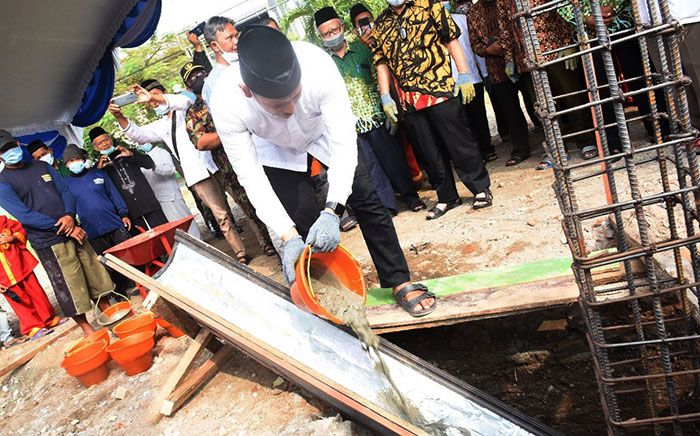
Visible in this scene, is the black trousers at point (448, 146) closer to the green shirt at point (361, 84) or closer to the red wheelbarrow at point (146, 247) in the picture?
the green shirt at point (361, 84)

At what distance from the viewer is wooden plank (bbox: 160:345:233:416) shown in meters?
3.13

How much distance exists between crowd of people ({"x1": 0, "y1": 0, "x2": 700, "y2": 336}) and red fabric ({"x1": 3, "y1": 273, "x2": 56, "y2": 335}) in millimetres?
16

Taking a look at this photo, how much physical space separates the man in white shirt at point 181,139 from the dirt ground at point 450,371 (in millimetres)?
1513

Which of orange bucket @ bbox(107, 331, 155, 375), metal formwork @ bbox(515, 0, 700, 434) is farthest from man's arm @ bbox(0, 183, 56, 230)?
metal formwork @ bbox(515, 0, 700, 434)

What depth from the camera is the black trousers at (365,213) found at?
9.16 feet

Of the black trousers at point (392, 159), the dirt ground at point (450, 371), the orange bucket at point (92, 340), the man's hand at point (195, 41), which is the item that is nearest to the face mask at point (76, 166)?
the man's hand at point (195, 41)

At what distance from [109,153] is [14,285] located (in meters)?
1.76

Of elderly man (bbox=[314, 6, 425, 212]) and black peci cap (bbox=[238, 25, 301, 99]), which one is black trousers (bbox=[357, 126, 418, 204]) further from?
black peci cap (bbox=[238, 25, 301, 99])

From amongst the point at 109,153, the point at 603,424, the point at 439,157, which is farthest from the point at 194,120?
the point at 603,424

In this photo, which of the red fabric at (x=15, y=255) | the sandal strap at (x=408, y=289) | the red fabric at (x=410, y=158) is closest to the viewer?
the sandal strap at (x=408, y=289)

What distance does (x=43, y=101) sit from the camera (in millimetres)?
6793

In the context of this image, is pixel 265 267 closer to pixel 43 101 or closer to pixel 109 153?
pixel 109 153

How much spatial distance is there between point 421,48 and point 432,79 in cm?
28

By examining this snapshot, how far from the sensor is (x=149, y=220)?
5.67m
